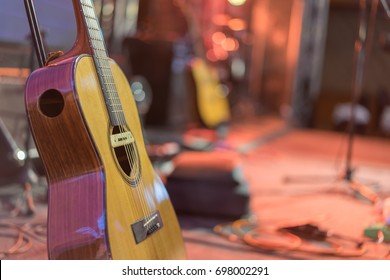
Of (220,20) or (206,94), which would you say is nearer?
(206,94)

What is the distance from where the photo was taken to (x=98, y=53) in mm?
1437

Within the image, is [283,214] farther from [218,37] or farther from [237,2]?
[237,2]

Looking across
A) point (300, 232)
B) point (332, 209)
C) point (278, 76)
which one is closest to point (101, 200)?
point (300, 232)

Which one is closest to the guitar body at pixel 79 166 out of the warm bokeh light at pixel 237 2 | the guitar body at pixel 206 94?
the guitar body at pixel 206 94

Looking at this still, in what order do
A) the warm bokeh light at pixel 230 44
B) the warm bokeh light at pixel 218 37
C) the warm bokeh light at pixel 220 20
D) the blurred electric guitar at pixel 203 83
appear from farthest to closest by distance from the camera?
the warm bokeh light at pixel 230 44 < the warm bokeh light at pixel 218 37 < the warm bokeh light at pixel 220 20 < the blurred electric guitar at pixel 203 83

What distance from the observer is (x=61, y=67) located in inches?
50.7

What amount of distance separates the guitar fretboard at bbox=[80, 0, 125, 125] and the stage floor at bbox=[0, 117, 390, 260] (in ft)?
2.41

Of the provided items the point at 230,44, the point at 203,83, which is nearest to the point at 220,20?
the point at 230,44

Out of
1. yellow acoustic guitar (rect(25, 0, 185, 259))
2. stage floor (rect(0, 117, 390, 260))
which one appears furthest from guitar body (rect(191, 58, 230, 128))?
yellow acoustic guitar (rect(25, 0, 185, 259))

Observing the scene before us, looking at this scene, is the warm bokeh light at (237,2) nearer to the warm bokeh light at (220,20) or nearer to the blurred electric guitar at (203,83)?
the warm bokeh light at (220,20)

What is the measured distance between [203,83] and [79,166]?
3810 mm

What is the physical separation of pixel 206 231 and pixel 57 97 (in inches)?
51.0

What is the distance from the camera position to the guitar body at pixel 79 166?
127 cm

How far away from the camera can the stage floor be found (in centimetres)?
216
